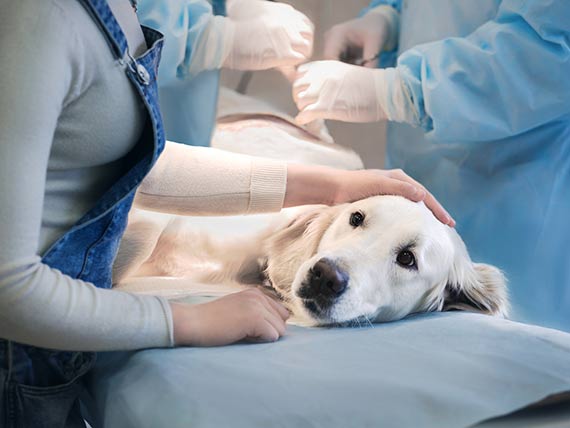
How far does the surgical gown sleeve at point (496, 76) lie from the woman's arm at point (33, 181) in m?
0.65

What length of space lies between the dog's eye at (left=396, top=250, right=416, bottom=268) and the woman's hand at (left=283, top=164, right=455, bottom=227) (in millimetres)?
105

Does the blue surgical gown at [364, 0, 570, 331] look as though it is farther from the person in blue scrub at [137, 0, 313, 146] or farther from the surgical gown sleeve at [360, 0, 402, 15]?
the person in blue scrub at [137, 0, 313, 146]

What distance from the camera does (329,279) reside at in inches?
34.3

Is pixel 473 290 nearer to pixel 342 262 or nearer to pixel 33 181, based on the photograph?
pixel 342 262

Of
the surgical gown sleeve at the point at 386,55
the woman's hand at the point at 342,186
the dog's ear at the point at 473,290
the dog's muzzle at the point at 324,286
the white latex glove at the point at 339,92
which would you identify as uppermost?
the surgical gown sleeve at the point at 386,55

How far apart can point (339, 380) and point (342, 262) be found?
29 cm

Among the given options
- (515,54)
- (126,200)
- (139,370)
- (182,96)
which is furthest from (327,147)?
(139,370)

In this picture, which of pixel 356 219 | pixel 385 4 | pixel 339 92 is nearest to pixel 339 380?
pixel 356 219

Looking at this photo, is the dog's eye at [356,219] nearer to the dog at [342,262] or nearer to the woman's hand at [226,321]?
the dog at [342,262]

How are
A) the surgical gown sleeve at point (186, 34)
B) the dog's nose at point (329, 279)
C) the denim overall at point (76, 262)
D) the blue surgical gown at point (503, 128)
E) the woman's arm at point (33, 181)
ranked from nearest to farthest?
the woman's arm at point (33, 181) → the denim overall at point (76, 262) → the dog's nose at point (329, 279) → the blue surgical gown at point (503, 128) → the surgical gown sleeve at point (186, 34)

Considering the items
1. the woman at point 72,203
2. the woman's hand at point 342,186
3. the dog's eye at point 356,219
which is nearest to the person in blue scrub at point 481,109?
the woman's hand at point 342,186

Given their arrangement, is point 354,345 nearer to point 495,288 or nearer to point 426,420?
point 426,420

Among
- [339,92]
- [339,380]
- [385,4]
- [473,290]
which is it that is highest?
[385,4]

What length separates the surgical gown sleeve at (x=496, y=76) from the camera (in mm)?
956
